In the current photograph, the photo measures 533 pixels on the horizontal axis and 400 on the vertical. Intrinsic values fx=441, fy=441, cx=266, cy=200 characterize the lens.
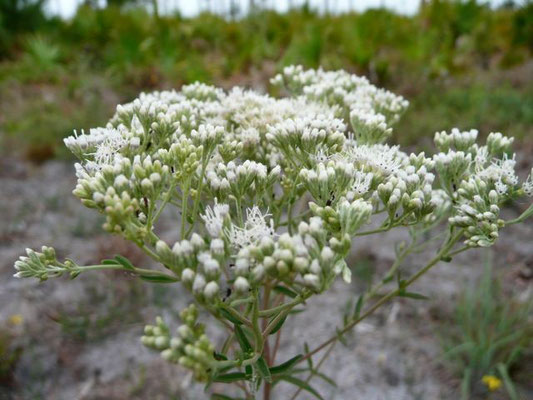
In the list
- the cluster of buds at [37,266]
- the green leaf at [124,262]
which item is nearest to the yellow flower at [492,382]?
the green leaf at [124,262]

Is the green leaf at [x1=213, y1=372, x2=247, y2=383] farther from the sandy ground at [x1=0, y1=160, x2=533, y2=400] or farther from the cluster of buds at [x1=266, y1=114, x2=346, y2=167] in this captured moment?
the sandy ground at [x1=0, y1=160, x2=533, y2=400]

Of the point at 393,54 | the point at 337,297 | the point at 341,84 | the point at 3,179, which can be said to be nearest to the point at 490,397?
the point at 337,297

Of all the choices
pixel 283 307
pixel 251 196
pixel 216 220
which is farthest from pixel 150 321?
pixel 216 220

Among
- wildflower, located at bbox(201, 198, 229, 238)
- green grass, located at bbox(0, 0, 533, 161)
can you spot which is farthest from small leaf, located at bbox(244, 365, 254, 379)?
green grass, located at bbox(0, 0, 533, 161)

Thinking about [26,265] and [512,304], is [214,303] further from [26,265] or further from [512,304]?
[512,304]

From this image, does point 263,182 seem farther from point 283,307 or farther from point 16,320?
point 16,320

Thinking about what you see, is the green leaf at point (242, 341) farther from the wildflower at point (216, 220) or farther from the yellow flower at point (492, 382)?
the yellow flower at point (492, 382)
